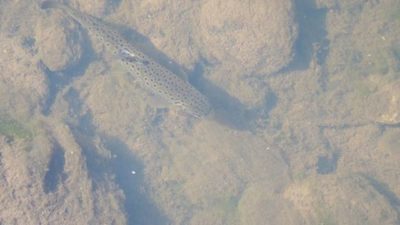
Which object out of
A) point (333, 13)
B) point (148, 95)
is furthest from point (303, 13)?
point (148, 95)

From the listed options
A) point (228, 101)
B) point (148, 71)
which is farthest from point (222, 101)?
point (148, 71)

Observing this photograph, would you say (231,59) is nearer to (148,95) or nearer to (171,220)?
(148,95)

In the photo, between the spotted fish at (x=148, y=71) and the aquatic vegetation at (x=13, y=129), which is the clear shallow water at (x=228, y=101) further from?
the aquatic vegetation at (x=13, y=129)

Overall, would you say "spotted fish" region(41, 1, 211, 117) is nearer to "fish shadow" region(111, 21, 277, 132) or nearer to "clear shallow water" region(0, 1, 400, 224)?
"clear shallow water" region(0, 1, 400, 224)

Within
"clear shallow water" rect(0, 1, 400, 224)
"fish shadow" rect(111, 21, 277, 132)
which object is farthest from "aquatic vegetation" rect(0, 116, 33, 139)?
"fish shadow" rect(111, 21, 277, 132)

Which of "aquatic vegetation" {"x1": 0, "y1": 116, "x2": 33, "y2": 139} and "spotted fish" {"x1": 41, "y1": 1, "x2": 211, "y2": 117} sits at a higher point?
"spotted fish" {"x1": 41, "y1": 1, "x2": 211, "y2": 117}
